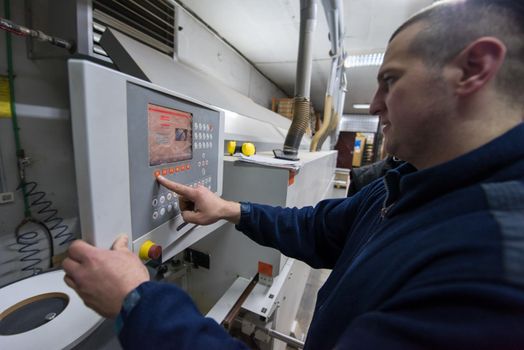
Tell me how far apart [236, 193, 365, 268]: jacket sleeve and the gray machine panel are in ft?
0.69

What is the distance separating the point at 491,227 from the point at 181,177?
55 centimetres

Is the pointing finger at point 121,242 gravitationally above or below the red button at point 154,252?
above

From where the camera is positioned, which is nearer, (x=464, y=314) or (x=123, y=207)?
(x=464, y=314)

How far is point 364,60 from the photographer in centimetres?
273

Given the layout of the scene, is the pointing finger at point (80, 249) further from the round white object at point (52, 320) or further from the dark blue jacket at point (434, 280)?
the round white object at point (52, 320)

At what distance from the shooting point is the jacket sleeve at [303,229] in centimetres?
68

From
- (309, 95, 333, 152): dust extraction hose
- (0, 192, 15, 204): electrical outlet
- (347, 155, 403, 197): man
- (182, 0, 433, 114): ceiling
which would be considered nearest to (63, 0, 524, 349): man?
(347, 155, 403, 197): man

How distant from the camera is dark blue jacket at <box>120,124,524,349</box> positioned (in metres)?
0.22

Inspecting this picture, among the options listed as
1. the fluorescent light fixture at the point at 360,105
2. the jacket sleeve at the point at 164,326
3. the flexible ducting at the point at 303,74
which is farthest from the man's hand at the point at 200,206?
the fluorescent light fixture at the point at 360,105

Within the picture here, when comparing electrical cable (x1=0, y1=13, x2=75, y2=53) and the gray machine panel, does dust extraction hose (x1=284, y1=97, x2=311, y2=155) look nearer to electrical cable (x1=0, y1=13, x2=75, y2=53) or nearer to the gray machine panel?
the gray machine panel

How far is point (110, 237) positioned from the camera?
36 cm

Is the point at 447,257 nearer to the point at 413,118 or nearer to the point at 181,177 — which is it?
the point at 413,118

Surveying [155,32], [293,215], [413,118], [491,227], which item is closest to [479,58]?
[413,118]

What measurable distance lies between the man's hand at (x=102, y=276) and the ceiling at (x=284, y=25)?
5.82 ft
